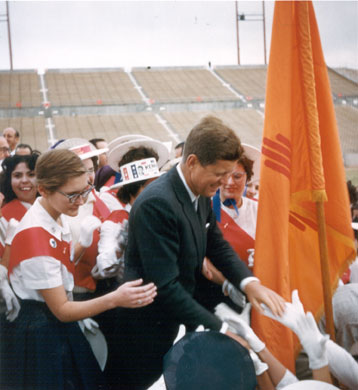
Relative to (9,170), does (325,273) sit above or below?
below

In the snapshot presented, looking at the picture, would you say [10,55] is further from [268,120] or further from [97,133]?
[97,133]

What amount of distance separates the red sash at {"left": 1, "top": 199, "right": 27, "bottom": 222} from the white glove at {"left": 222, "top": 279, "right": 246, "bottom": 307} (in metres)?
1.27

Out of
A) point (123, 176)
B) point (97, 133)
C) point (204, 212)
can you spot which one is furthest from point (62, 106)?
point (204, 212)

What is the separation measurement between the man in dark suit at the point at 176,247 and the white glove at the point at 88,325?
217 mm

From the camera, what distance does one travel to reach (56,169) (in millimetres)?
1965

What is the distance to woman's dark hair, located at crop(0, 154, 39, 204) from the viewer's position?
2.75 metres

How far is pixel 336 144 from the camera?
2309mm

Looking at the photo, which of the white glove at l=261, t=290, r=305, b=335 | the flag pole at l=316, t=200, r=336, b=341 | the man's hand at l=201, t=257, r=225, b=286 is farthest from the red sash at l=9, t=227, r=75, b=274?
the flag pole at l=316, t=200, r=336, b=341

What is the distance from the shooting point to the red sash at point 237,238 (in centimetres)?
267

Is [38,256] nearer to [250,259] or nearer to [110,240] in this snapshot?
[110,240]

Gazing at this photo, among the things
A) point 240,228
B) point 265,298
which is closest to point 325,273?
point 265,298

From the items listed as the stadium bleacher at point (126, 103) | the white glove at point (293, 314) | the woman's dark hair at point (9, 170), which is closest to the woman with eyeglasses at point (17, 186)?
the woman's dark hair at point (9, 170)

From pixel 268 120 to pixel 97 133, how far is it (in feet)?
36.1

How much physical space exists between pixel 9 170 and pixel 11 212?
0.27 m
